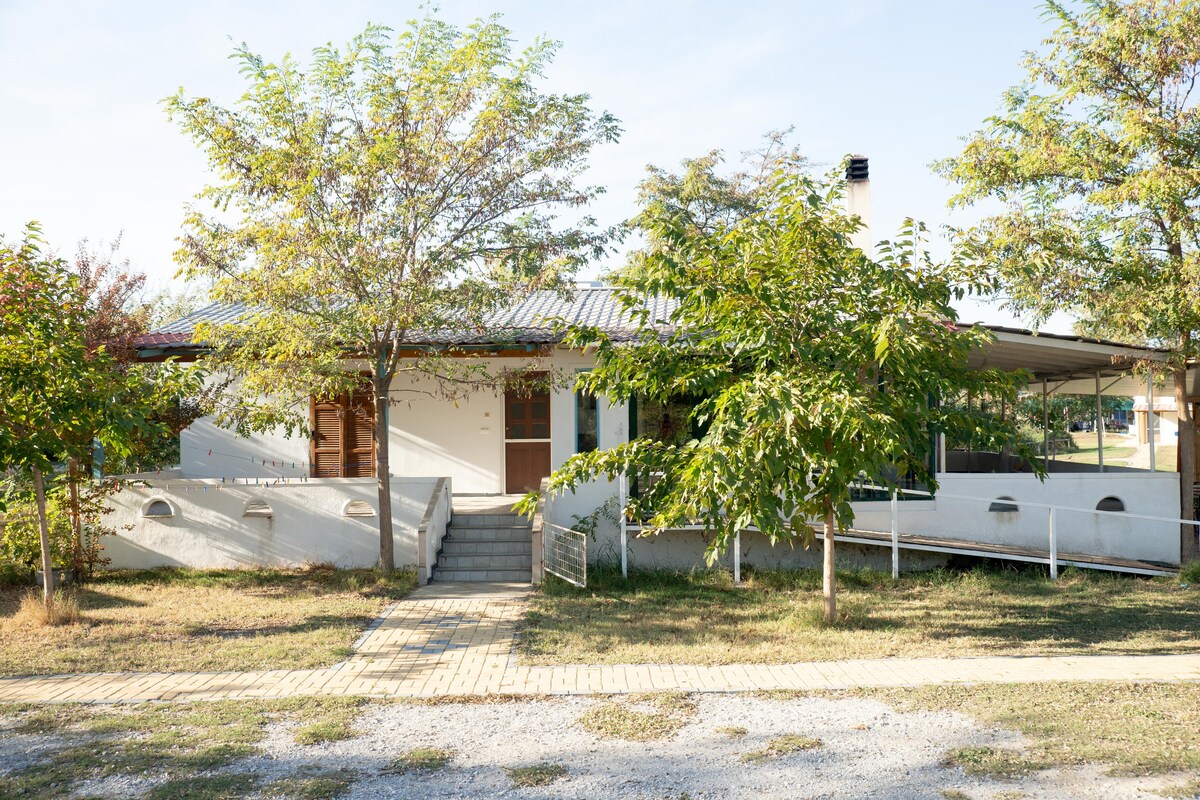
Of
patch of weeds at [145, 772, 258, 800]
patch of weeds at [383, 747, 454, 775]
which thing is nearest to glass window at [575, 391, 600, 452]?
patch of weeds at [383, 747, 454, 775]

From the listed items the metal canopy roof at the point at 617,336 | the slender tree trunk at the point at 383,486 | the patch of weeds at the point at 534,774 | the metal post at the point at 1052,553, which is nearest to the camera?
the patch of weeds at the point at 534,774

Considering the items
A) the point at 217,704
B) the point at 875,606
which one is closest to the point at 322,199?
the point at 217,704

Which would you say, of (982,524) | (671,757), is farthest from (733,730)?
(982,524)

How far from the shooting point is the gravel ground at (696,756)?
4.91m

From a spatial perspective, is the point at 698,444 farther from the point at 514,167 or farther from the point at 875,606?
the point at 514,167

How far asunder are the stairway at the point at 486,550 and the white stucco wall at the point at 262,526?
2.03 ft

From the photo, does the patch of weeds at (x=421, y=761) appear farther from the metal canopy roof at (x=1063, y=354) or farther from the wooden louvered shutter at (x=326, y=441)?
the wooden louvered shutter at (x=326, y=441)

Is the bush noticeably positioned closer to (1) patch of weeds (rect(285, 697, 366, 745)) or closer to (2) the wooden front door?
(2) the wooden front door

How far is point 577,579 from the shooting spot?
1113 centimetres

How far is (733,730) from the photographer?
5918 millimetres

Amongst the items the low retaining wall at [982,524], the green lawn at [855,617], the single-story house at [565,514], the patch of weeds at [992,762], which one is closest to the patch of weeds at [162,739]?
the green lawn at [855,617]

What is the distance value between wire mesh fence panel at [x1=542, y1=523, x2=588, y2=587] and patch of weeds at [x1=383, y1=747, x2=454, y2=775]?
5.42 m

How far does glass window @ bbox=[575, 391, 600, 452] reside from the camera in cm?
1465

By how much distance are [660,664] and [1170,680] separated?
12.6 ft
